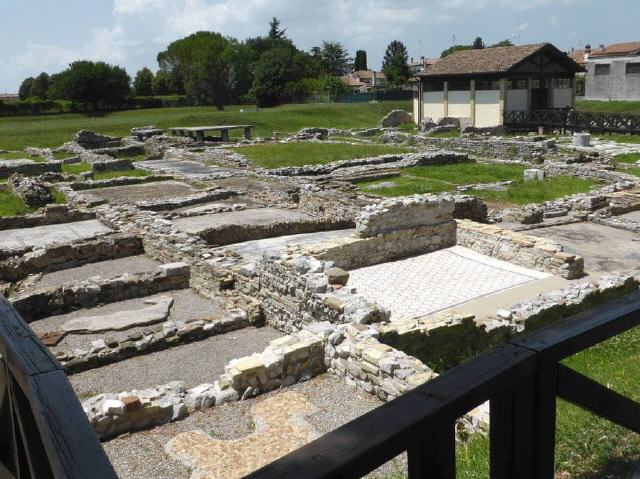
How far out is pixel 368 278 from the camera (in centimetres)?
1138

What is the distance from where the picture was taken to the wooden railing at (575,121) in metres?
33.2

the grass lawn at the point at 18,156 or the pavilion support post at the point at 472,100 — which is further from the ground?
the pavilion support post at the point at 472,100

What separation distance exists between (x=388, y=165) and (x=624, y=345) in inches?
789

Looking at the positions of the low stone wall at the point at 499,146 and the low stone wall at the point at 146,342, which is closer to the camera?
the low stone wall at the point at 146,342

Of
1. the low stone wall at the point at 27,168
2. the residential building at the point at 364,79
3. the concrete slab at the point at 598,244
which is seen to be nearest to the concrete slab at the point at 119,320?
the concrete slab at the point at 598,244

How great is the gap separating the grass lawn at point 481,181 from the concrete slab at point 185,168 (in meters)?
6.62

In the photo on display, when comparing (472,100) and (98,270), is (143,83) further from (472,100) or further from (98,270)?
(98,270)

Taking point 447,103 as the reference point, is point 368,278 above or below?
below

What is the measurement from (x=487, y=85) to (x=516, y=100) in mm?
2048

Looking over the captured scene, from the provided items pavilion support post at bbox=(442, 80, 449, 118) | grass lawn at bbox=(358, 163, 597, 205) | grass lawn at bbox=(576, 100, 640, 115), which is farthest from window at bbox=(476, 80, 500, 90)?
grass lawn at bbox=(358, 163, 597, 205)

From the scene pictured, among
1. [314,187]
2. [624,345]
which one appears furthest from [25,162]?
[624,345]

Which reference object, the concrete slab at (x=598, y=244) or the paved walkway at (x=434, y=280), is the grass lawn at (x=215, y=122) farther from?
the paved walkway at (x=434, y=280)

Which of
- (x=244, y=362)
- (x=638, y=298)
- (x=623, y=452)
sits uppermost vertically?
(x=638, y=298)

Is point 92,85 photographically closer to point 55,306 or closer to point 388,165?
point 388,165
